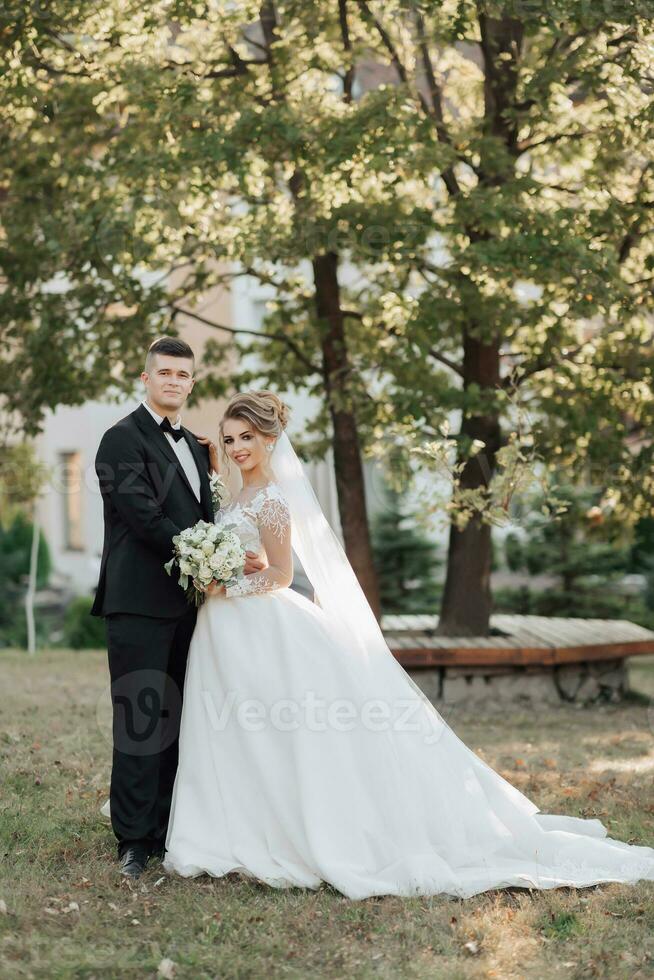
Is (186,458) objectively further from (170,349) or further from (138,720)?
(138,720)

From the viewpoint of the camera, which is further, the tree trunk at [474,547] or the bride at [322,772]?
the tree trunk at [474,547]

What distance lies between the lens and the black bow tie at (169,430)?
5.18m

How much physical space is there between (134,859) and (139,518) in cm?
149

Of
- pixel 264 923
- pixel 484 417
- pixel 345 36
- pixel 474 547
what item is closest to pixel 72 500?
pixel 474 547

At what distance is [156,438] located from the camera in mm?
5109

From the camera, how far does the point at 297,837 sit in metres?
4.74

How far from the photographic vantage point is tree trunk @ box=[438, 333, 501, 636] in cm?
997

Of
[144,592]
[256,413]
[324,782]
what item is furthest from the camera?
[256,413]

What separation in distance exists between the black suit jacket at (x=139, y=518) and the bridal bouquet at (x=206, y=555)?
9 cm

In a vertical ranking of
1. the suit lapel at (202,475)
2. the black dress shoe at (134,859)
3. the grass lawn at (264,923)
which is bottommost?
the grass lawn at (264,923)

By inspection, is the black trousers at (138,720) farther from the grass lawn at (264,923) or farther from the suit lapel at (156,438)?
the suit lapel at (156,438)

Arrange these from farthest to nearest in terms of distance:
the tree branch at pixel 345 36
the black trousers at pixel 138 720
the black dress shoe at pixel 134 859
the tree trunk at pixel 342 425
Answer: the tree trunk at pixel 342 425 → the tree branch at pixel 345 36 → the black trousers at pixel 138 720 → the black dress shoe at pixel 134 859

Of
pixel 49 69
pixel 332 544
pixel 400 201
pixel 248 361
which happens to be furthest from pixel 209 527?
pixel 248 361

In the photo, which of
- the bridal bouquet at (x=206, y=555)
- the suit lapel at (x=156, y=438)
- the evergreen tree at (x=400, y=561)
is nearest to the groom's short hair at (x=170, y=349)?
the suit lapel at (x=156, y=438)
